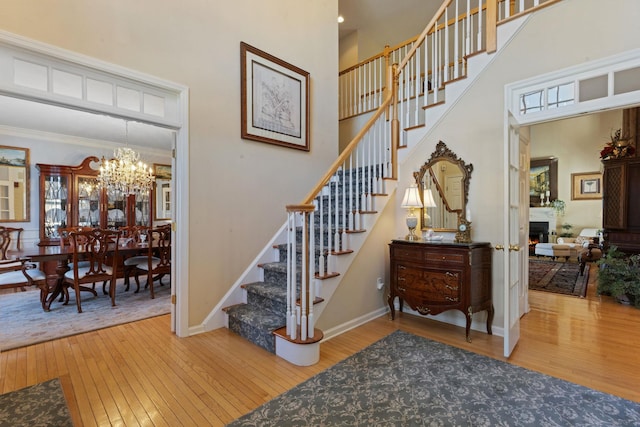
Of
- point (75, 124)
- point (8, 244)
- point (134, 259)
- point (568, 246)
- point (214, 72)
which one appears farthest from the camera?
point (568, 246)

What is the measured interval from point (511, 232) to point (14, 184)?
762cm

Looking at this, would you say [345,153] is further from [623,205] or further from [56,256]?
[623,205]

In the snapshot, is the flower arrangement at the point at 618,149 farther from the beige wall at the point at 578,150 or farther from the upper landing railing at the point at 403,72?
the beige wall at the point at 578,150

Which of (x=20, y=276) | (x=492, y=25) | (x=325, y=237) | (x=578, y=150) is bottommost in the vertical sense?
(x=20, y=276)

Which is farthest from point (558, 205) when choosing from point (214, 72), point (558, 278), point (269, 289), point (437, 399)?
point (214, 72)

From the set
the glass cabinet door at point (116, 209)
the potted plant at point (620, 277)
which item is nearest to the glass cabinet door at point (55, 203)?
the glass cabinet door at point (116, 209)

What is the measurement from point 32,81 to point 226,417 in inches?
108

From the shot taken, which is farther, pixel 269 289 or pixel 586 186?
pixel 586 186

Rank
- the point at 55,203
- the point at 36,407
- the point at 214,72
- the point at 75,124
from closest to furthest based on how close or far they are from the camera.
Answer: the point at 36,407 < the point at 214,72 < the point at 75,124 < the point at 55,203

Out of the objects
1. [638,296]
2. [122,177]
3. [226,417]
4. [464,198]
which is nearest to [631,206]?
[638,296]

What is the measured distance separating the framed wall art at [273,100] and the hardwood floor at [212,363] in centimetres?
233

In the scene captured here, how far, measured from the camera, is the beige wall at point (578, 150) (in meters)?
7.94

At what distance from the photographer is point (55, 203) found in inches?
220

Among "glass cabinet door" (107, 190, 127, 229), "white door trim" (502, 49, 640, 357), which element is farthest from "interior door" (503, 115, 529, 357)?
"glass cabinet door" (107, 190, 127, 229)
